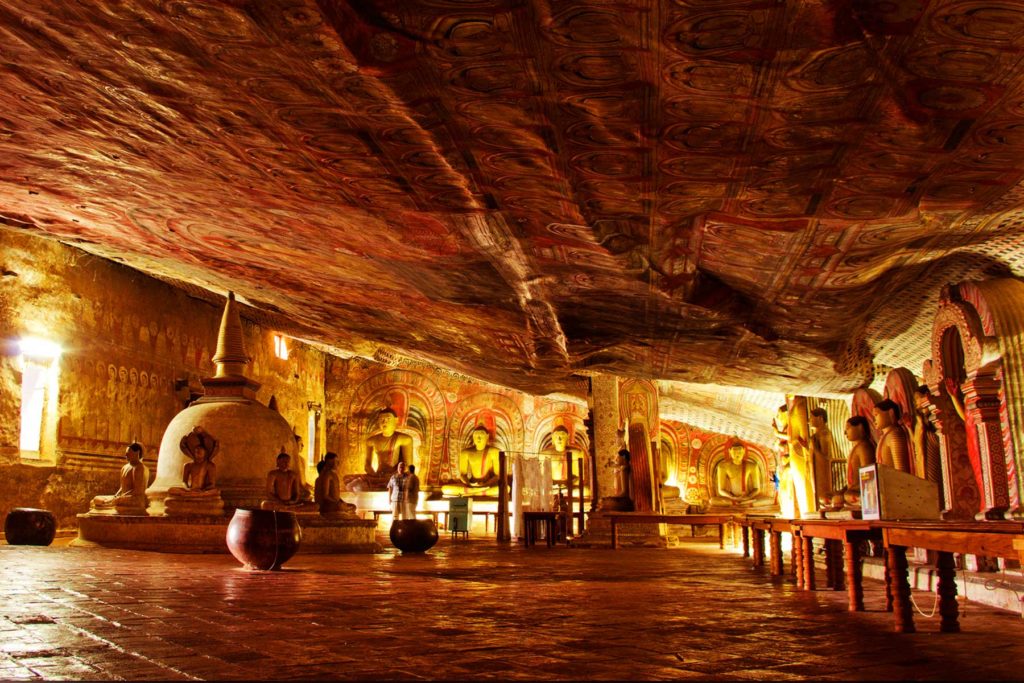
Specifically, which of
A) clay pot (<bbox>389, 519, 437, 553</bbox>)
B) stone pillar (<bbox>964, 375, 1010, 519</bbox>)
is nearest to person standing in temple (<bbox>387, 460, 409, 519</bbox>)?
clay pot (<bbox>389, 519, 437, 553</bbox>)

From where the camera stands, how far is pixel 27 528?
540 inches

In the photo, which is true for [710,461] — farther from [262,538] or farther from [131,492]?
[262,538]

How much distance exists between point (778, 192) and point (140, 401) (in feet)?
54.1

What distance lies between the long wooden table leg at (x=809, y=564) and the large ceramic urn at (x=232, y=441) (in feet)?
30.0

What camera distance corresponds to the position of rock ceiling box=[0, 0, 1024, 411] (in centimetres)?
464

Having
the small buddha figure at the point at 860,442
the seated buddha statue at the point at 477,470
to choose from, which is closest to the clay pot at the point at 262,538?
the small buddha figure at the point at 860,442

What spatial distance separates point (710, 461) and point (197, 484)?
712 inches

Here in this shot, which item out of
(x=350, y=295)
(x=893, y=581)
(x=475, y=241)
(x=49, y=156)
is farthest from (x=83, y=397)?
(x=893, y=581)

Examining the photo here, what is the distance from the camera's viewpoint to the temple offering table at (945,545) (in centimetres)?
347

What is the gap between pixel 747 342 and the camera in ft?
36.2

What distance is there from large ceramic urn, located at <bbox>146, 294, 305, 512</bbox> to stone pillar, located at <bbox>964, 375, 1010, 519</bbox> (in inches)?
405

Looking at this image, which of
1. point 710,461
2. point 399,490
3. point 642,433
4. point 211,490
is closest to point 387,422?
point 710,461

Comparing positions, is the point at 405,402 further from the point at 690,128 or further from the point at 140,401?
the point at 690,128

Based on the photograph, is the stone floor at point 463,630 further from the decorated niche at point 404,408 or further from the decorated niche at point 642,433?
the decorated niche at point 404,408
